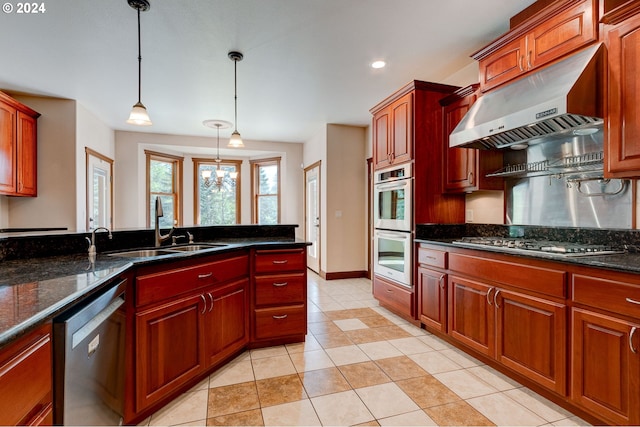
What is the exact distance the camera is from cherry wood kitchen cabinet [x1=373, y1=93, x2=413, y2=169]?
3158 millimetres

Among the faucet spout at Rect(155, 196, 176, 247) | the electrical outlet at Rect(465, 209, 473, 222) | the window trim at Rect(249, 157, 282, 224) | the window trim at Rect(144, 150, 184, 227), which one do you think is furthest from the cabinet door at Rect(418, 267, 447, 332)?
the window trim at Rect(144, 150, 184, 227)

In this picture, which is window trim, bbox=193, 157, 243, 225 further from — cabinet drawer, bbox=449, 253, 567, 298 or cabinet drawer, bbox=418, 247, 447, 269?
cabinet drawer, bbox=449, 253, 567, 298

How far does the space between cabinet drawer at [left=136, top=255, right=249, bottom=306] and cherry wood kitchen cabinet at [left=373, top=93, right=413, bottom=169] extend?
6.42ft

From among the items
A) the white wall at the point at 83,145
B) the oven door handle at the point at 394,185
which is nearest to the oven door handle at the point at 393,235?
the oven door handle at the point at 394,185

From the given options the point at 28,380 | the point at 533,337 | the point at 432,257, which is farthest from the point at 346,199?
the point at 28,380

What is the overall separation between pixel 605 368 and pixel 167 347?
2292 millimetres

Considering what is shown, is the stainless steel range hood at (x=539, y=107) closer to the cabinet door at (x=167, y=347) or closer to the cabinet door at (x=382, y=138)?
the cabinet door at (x=382, y=138)

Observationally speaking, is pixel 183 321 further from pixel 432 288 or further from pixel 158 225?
pixel 432 288

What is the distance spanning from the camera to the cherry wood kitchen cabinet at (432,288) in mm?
2691

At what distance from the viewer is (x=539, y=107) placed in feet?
6.49

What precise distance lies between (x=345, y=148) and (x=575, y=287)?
4.07m

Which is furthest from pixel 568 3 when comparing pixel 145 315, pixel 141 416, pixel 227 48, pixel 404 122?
pixel 141 416

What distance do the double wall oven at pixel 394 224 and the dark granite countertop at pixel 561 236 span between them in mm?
197

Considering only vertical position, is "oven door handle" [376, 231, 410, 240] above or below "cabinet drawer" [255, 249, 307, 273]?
above
